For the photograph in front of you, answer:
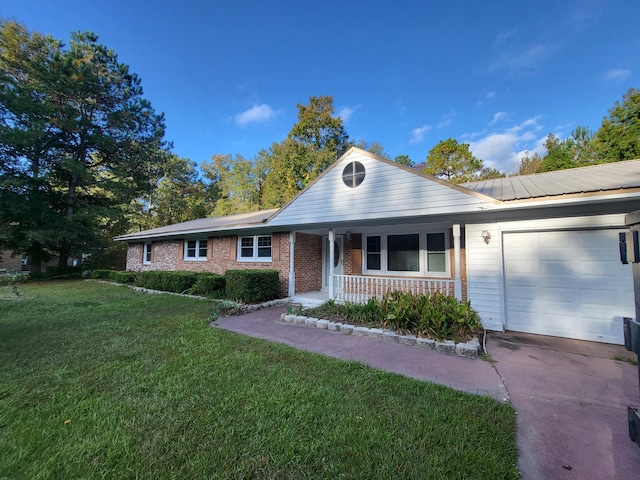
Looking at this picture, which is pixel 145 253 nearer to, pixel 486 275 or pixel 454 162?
pixel 486 275

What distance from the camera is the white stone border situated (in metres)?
4.65

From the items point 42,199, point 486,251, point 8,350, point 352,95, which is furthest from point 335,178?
point 42,199

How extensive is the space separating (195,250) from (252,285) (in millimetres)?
6334

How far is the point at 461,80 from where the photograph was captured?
14039 mm

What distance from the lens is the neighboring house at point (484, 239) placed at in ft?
17.1

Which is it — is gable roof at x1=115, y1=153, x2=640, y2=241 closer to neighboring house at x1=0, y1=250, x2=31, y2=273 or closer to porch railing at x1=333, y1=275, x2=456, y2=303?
porch railing at x1=333, y1=275, x2=456, y2=303

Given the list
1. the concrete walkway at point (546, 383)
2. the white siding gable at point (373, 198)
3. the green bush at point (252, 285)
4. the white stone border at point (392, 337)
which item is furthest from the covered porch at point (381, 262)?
the concrete walkway at point (546, 383)

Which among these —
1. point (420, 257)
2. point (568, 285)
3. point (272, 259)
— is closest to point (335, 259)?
point (272, 259)

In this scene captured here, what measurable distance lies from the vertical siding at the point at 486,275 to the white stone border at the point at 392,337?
1.30 meters

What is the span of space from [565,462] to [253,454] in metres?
2.57

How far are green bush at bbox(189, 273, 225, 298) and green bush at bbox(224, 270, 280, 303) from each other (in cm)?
85

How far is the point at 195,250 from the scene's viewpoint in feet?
44.5

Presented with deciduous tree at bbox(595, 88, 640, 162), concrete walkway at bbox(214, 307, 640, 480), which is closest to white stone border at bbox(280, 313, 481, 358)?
concrete walkway at bbox(214, 307, 640, 480)

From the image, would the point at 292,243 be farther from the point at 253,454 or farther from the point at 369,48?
the point at 369,48
